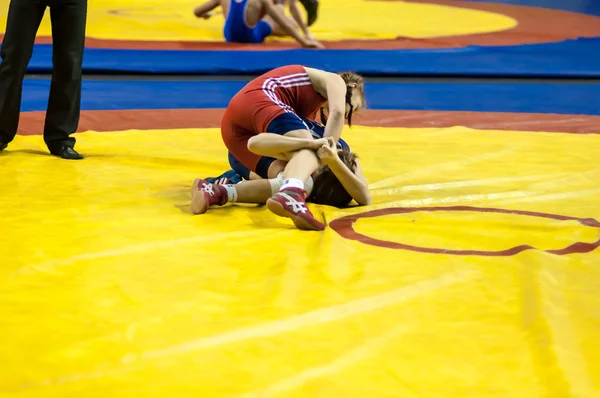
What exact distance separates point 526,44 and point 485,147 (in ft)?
12.4

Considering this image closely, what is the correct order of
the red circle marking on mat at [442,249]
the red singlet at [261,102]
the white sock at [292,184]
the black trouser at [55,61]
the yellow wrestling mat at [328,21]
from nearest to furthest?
the red circle marking on mat at [442,249] → the white sock at [292,184] → the red singlet at [261,102] → the black trouser at [55,61] → the yellow wrestling mat at [328,21]

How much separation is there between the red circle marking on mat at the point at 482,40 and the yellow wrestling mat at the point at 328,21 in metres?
0.24

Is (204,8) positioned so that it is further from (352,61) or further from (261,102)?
(261,102)

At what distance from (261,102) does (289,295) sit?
1.17 m

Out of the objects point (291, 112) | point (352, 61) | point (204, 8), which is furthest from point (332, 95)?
point (204, 8)

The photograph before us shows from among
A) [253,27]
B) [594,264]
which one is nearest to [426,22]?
[253,27]

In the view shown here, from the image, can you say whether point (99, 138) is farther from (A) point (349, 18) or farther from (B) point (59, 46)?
(A) point (349, 18)

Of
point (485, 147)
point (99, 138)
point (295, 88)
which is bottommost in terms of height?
point (99, 138)

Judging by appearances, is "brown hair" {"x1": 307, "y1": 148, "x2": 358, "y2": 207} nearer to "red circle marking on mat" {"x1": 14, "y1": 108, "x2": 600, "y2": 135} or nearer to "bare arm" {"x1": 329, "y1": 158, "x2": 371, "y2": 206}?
"bare arm" {"x1": 329, "y1": 158, "x2": 371, "y2": 206}

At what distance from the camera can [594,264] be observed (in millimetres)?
2336

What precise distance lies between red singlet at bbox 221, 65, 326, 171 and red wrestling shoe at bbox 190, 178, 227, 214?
0.25 m

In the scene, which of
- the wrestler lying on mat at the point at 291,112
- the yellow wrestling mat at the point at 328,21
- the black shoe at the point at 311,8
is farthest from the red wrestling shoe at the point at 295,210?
the black shoe at the point at 311,8

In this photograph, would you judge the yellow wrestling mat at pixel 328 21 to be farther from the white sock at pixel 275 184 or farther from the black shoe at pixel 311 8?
the white sock at pixel 275 184

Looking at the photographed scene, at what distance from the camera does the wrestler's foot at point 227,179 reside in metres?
3.19
